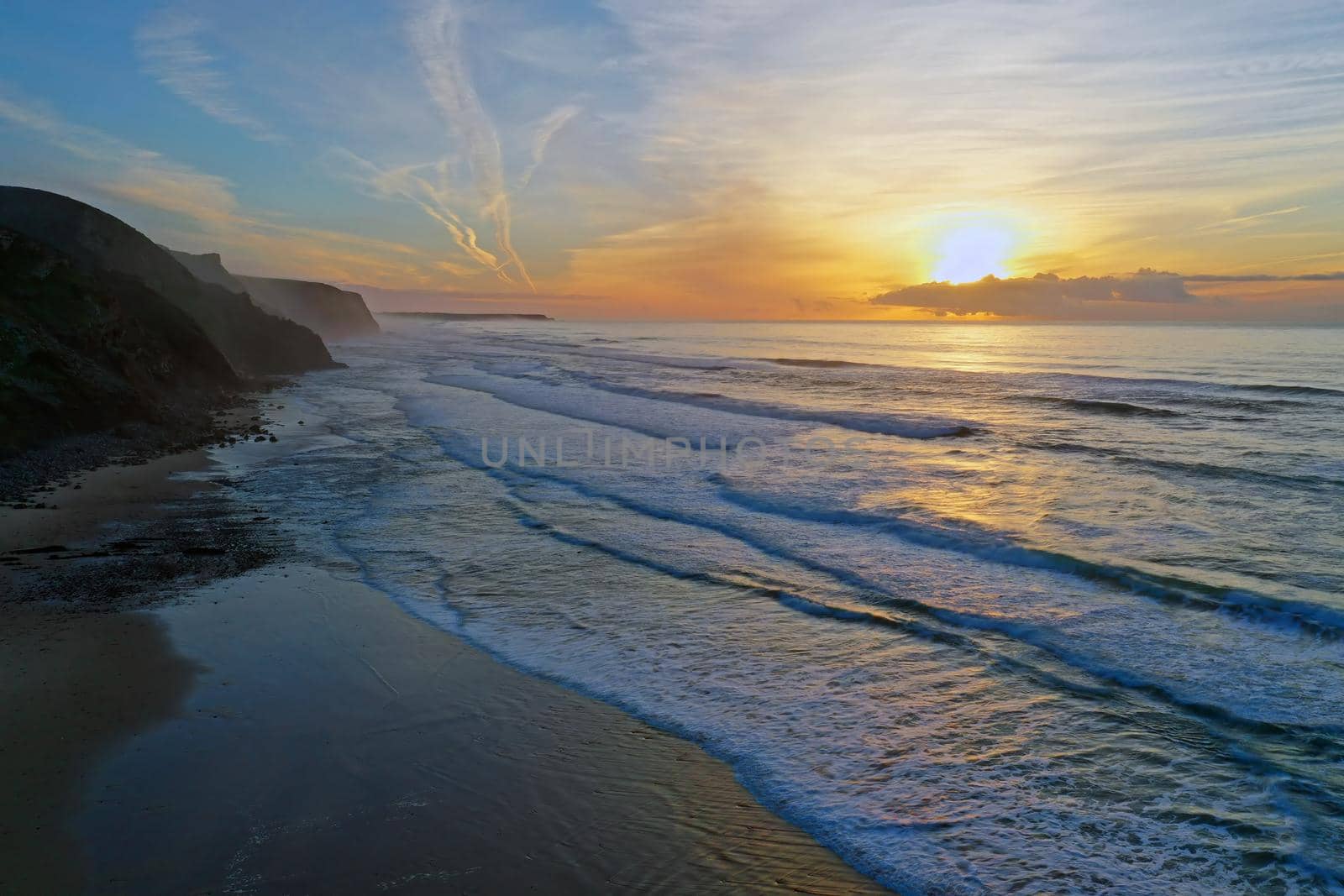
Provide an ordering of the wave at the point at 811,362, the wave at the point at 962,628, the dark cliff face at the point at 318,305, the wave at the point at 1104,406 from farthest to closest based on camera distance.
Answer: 1. the dark cliff face at the point at 318,305
2. the wave at the point at 811,362
3. the wave at the point at 1104,406
4. the wave at the point at 962,628

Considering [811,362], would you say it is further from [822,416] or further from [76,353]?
[76,353]

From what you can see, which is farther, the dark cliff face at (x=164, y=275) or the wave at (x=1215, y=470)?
the dark cliff face at (x=164, y=275)

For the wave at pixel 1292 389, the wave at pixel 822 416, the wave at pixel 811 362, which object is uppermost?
the wave at pixel 811 362

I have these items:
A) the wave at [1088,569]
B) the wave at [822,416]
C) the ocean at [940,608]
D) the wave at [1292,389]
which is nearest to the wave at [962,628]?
the ocean at [940,608]

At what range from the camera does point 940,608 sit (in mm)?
8891

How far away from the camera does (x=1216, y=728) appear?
6246 mm

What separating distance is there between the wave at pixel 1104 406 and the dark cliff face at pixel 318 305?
5727 cm

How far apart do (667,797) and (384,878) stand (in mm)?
1893

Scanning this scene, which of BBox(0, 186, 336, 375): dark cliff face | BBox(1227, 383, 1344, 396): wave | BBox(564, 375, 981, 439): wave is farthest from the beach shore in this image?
BBox(1227, 383, 1344, 396): wave

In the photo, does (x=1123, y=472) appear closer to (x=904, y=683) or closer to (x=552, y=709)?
(x=904, y=683)

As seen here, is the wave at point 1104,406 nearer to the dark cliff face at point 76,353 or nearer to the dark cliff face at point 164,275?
the dark cliff face at point 76,353

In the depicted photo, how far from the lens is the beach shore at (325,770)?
4406 mm

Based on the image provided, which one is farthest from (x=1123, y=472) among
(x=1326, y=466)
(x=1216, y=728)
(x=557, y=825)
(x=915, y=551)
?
(x=557, y=825)

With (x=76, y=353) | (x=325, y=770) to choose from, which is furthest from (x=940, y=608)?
(x=76, y=353)
